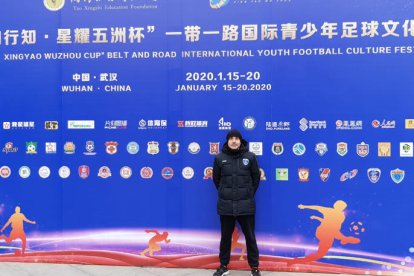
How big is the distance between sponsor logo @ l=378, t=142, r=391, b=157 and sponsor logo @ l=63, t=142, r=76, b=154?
350cm

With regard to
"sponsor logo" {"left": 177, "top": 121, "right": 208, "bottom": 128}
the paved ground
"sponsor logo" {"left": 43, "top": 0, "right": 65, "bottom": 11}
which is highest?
"sponsor logo" {"left": 43, "top": 0, "right": 65, "bottom": 11}

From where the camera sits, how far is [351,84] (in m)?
4.66

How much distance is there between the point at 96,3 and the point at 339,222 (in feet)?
12.3

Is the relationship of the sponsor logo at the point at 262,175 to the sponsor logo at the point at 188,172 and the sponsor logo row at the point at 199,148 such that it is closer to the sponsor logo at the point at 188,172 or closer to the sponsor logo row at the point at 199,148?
the sponsor logo row at the point at 199,148

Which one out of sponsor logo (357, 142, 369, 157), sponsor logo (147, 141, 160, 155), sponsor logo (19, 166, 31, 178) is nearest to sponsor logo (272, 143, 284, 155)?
sponsor logo (357, 142, 369, 157)

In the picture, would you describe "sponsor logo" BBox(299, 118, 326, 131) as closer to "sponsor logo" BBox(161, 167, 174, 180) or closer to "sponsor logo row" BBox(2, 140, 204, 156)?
"sponsor logo row" BBox(2, 140, 204, 156)

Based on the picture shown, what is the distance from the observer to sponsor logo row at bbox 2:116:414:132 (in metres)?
4.65

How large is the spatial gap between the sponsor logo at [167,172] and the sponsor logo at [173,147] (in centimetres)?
20

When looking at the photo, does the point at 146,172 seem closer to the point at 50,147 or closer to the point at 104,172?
the point at 104,172

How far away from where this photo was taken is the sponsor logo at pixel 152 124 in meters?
4.91

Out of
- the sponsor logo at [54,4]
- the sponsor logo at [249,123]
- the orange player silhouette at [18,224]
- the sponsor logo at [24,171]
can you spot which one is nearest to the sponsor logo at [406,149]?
the sponsor logo at [249,123]

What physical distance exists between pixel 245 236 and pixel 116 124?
1957 millimetres

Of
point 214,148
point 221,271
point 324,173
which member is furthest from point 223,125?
point 221,271

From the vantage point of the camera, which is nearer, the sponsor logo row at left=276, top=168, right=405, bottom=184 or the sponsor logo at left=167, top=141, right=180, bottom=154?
the sponsor logo row at left=276, top=168, right=405, bottom=184
